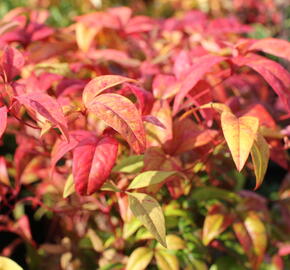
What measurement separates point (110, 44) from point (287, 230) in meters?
0.77

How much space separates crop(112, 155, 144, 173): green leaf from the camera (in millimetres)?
913

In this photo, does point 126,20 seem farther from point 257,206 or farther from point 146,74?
point 257,206

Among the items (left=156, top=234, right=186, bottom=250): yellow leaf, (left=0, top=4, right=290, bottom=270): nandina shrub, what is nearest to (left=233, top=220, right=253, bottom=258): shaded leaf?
(left=0, top=4, right=290, bottom=270): nandina shrub

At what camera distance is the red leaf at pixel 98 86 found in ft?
2.48

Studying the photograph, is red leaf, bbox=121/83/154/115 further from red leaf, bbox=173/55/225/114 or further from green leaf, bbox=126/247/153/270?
green leaf, bbox=126/247/153/270

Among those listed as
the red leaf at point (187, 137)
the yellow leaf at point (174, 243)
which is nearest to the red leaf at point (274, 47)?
the red leaf at point (187, 137)

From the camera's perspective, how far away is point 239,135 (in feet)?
2.38

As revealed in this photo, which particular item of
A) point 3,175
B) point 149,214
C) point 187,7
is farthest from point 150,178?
point 187,7

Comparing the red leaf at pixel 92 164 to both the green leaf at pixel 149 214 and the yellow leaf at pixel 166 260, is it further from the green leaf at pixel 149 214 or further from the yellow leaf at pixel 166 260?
the yellow leaf at pixel 166 260

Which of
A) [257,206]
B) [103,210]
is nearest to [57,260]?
[103,210]

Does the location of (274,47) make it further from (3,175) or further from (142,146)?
(3,175)

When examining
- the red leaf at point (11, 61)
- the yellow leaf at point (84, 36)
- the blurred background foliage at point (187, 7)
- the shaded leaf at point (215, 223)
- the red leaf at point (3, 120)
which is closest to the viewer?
the red leaf at point (3, 120)

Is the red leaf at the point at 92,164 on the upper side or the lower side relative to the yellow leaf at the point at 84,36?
lower

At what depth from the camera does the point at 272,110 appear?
128cm
